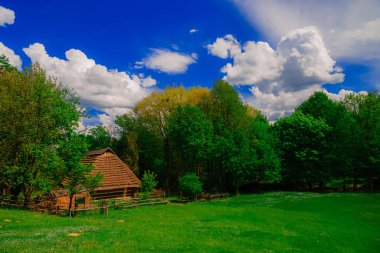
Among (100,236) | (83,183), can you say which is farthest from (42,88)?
(100,236)

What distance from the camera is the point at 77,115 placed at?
3728cm

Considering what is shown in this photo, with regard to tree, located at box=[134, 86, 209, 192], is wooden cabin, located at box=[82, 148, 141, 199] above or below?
below

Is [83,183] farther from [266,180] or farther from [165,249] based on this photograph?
[266,180]

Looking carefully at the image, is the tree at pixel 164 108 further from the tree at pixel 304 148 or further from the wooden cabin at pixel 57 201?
the wooden cabin at pixel 57 201

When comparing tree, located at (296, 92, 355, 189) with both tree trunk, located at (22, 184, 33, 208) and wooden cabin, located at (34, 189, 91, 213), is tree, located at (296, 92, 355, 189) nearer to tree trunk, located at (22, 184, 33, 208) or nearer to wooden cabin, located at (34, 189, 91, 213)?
wooden cabin, located at (34, 189, 91, 213)

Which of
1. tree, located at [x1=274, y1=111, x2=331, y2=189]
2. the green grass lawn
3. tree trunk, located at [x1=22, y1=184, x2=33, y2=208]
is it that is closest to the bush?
the green grass lawn

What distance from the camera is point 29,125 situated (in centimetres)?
2995

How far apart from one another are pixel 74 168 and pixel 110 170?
19.0 meters

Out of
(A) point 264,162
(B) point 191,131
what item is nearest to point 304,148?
(A) point 264,162

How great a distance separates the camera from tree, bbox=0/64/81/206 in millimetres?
29000

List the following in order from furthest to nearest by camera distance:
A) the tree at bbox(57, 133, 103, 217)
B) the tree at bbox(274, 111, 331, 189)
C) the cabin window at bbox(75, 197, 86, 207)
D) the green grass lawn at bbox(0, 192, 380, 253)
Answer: the tree at bbox(274, 111, 331, 189)
the cabin window at bbox(75, 197, 86, 207)
the tree at bbox(57, 133, 103, 217)
the green grass lawn at bbox(0, 192, 380, 253)

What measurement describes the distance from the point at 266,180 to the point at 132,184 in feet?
91.7

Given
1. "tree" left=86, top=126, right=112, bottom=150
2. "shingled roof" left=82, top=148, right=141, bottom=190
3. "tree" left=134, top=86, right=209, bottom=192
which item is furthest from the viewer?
"tree" left=86, top=126, right=112, bottom=150

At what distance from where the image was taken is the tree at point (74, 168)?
31812 millimetres
